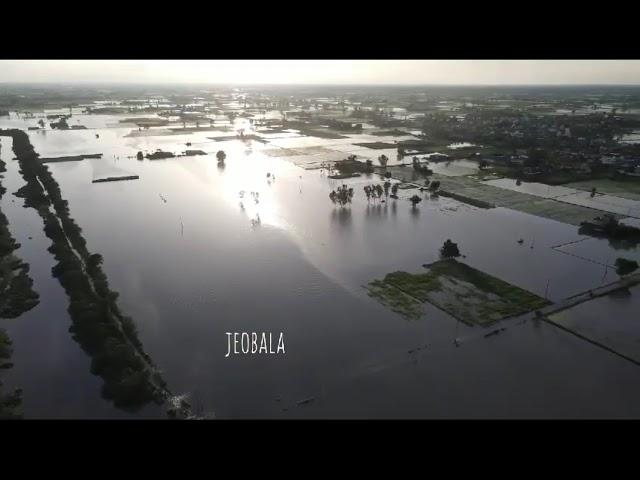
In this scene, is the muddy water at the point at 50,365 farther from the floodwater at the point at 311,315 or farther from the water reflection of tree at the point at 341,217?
the water reflection of tree at the point at 341,217

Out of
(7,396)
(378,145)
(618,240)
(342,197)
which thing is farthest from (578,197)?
(7,396)

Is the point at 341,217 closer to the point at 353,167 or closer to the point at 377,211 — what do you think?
the point at 377,211

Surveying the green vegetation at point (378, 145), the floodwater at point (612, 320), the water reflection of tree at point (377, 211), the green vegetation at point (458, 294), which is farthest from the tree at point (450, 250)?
the green vegetation at point (378, 145)

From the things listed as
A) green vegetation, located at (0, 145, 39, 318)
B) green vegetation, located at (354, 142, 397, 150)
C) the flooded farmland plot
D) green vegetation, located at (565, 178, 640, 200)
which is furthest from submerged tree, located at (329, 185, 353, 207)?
green vegetation, located at (354, 142, 397, 150)

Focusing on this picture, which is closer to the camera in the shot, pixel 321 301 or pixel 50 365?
pixel 50 365

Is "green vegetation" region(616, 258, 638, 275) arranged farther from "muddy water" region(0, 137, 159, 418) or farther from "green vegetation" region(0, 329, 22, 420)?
"green vegetation" region(0, 329, 22, 420)
